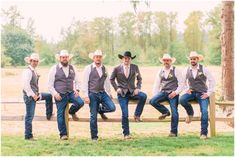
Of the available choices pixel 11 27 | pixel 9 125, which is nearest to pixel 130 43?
pixel 11 27

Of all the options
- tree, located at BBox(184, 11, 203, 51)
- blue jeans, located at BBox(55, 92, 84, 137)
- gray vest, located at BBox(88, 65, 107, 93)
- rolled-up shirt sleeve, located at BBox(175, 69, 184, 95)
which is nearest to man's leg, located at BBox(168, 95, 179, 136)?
rolled-up shirt sleeve, located at BBox(175, 69, 184, 95)

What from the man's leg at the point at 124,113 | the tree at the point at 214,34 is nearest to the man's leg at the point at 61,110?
the man's leg at the point at 124,113

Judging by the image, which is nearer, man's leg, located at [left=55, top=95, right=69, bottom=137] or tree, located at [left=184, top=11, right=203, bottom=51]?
man's leg, located at [left=55, top=95, right=69, bottom=137]

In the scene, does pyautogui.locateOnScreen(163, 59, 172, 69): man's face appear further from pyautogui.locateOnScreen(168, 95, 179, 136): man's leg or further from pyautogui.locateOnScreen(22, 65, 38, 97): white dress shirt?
pyautogui.locateOnScreen(22, 65, 38, 97): white dress shirt

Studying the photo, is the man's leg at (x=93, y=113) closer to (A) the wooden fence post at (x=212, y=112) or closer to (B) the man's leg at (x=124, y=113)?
(B) the man's leg at (x=124, y=113)

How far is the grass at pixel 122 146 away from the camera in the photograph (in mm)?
7340

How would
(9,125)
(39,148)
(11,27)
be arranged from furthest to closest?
1. (11,27)
2. (9,125)
3. (39,148)

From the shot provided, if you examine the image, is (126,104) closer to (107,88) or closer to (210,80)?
(107,88)

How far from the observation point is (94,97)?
835cm

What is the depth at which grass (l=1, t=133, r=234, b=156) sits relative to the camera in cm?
734

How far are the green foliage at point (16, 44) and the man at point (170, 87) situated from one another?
4675 centimetres

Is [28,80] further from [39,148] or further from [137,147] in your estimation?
[137,147]

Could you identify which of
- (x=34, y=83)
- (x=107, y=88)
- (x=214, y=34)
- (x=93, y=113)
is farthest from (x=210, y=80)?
(x=214, y=34)

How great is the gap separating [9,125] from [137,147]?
9.56 m
